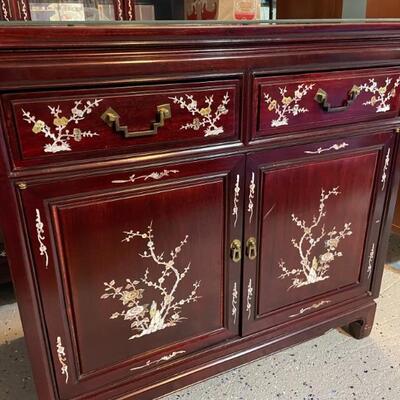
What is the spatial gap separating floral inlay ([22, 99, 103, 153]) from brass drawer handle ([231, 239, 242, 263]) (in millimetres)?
408

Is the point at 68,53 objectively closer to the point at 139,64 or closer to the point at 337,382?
the point at 139,64

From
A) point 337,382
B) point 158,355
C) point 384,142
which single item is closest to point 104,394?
point 158,355

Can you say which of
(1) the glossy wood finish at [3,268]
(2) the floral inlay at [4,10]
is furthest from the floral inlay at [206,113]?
(1) the glossy wood finish at [3,268]

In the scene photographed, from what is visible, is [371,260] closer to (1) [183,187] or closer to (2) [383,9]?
(1) [183,187]

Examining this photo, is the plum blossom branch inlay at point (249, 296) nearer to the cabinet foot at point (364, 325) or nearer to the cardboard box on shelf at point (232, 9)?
the cabinet foot at point (364, 325)

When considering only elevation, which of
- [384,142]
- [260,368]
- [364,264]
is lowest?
[260,368]

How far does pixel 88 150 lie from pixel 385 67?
2.22ft

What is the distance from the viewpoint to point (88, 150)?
680 mm

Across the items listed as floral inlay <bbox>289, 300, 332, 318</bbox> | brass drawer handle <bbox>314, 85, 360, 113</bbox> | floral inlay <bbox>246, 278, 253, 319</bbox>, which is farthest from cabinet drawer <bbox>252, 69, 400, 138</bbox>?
floral inlay <bbox>289, 300, 332, 318</bbox>

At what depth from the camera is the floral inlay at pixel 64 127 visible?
63 cm

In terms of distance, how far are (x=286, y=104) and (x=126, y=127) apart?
13.4 inches

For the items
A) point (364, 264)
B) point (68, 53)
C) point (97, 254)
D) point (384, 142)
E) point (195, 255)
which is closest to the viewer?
point (68, 53)

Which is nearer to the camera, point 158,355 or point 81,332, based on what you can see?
point 81,332

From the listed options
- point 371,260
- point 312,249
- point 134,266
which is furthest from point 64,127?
point 371,260
